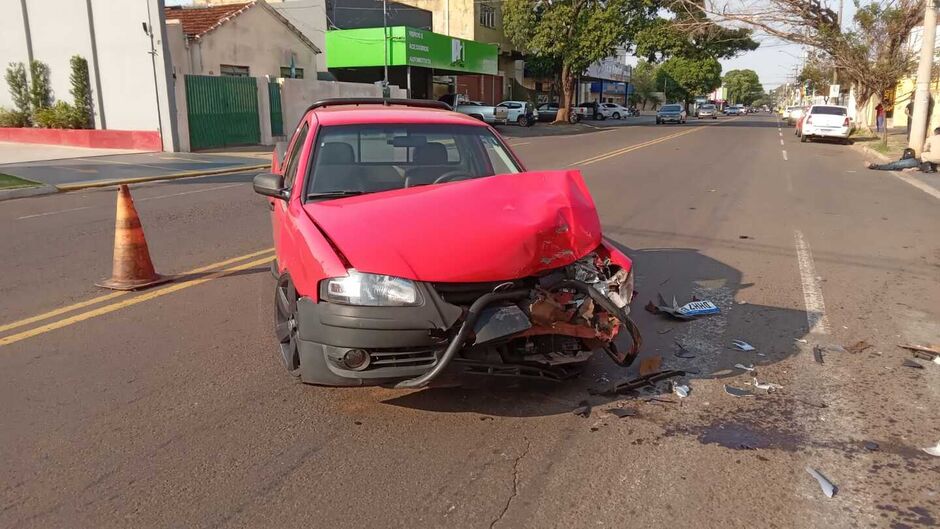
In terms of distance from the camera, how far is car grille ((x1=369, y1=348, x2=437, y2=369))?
3.52m

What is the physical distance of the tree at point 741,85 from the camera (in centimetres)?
17366

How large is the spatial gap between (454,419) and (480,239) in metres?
1.03

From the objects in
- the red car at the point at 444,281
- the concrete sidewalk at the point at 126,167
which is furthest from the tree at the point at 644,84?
the red car at the point at 444,281

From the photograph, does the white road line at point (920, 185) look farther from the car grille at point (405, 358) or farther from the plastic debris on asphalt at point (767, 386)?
the car grille at point (405, 358)

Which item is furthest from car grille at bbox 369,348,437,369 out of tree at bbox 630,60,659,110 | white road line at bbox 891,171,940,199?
tree at bbox 630,60,659,110

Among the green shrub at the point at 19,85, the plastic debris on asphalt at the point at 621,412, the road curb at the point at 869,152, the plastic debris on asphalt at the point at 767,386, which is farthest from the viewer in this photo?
the green shrub at the point at 19,85

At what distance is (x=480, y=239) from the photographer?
12.0 ft

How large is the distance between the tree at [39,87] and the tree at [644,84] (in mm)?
90542

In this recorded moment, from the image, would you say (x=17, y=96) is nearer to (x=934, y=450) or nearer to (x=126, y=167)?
(x=126, y=167)

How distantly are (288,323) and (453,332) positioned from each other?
1.25 metres

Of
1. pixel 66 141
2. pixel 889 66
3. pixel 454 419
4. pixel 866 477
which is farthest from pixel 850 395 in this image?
pixel 889 66

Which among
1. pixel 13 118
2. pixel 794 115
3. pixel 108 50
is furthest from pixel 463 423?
pixel 794 115

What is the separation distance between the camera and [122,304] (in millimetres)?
6008

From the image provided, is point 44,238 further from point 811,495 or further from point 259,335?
point 811,495
